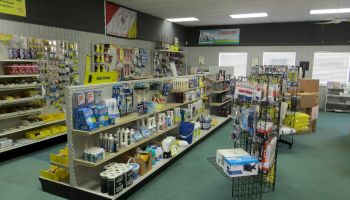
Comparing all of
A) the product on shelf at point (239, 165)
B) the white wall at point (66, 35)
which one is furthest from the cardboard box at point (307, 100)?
the white wall at point (66, 35)

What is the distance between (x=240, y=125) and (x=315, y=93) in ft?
14.8

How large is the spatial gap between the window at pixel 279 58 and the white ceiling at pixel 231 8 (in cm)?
133

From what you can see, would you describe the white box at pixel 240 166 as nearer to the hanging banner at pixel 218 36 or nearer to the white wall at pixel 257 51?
the white wall at pixel 257 51

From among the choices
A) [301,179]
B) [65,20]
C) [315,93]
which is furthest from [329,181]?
[65,20]

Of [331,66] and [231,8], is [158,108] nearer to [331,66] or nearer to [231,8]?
[231,8]

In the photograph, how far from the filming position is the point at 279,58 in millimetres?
10086

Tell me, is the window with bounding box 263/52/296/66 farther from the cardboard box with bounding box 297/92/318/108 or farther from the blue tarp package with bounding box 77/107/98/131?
the blue tarp package with bounding box 77/107/98/131

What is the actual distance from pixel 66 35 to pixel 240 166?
484 centimetres

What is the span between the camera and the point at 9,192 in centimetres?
334

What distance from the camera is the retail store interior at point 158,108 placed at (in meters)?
3.11

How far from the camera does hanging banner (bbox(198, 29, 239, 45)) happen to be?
10.4 meters

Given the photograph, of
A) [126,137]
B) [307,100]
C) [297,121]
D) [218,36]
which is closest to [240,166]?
[126,137]

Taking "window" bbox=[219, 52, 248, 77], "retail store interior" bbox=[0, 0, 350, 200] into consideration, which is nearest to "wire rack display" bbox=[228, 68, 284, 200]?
"retail store interior" bbox=[0, 0, 350, 200]

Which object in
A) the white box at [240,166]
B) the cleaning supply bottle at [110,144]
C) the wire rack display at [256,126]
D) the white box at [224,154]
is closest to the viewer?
the white box at [240,166]
